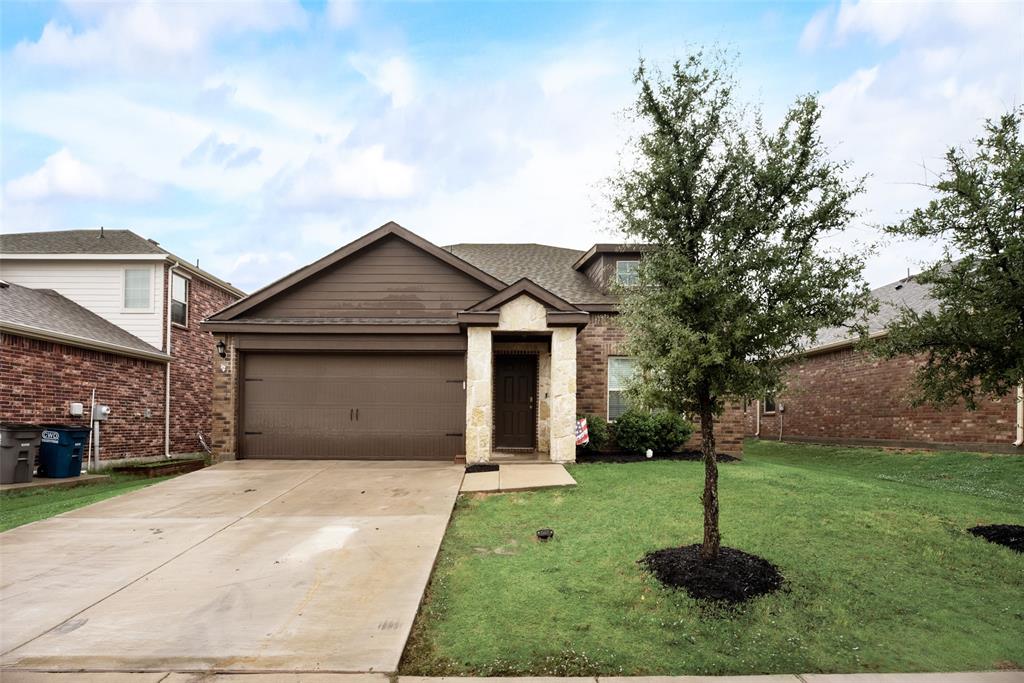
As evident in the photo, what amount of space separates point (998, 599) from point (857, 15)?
25.2ft

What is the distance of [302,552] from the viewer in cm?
620

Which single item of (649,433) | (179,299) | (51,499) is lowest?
(51,499)

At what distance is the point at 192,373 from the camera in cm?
1805

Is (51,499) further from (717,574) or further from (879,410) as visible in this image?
(879,410)

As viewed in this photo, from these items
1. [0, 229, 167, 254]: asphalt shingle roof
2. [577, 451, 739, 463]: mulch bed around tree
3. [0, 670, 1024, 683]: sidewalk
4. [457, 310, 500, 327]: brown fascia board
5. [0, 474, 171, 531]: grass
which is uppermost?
[0, 229, 167, 254]: asphalt shingle roof

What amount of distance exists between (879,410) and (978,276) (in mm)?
12357

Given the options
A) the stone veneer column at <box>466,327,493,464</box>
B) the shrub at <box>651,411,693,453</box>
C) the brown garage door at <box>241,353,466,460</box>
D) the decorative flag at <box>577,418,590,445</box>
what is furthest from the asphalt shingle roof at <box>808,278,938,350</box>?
the brown garage door at <box>241,353,466,460</box>

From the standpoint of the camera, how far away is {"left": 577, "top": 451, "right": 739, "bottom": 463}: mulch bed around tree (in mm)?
12023

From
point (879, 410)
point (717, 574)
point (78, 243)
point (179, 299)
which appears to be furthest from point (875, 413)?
point (78, 243)

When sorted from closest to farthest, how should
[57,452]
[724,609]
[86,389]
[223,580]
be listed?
1. [724,609]
2. [223,580]
3. [57,452]
4. [86,389]

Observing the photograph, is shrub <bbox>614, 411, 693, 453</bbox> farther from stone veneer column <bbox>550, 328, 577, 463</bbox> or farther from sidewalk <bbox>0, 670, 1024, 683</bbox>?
sidewalk <bbox>0, 670, 1024, 683</bbox>

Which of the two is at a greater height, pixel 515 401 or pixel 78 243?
pixel 78 243

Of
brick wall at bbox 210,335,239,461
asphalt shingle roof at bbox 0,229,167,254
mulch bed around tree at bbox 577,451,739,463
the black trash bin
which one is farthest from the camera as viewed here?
asphalt shingle roof at bbox 0,229,167,254

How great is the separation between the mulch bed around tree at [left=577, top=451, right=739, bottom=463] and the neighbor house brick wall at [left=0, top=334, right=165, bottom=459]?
37.3ft
